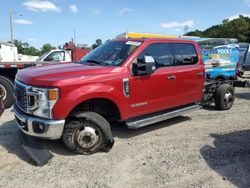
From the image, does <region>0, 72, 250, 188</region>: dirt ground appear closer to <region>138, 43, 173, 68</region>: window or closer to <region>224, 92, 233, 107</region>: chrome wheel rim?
<region>138, 43, 173, 68</region>: window

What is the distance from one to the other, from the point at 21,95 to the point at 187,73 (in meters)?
3.51

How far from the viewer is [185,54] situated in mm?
6633

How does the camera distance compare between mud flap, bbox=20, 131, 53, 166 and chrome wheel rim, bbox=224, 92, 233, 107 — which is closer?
mud flap, bbox=20, 131, 53, 166

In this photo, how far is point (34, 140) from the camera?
16.7 feet

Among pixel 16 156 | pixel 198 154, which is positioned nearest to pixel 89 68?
pixel 16 156

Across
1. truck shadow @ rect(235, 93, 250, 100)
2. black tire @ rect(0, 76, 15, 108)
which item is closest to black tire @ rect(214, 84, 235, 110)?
truck shadow @ rect(235, 93, 250, 100)

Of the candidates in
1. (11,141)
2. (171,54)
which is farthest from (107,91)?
(11,141)

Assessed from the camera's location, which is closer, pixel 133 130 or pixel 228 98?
pixel 133 130

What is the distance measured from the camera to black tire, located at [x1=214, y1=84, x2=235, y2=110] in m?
8.21

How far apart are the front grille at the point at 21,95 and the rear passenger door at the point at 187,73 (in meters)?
3.09

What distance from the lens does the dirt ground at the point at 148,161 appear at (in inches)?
161

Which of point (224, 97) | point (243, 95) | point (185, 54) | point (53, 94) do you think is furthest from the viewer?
point (243, 95)

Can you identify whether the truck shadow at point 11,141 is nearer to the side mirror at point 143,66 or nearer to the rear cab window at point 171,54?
the side mirror at point 143,66

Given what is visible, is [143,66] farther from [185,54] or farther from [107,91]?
[185,54]
